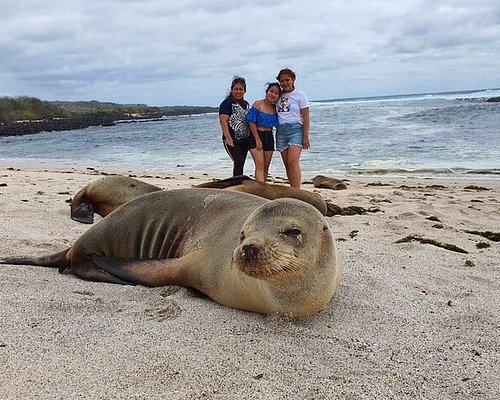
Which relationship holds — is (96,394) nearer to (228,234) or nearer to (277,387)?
(277,387)

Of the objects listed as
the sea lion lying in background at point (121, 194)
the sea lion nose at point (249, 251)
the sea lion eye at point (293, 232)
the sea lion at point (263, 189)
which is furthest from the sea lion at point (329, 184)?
the sea lion nose at point (249, 251)

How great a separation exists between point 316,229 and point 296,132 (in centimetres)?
440

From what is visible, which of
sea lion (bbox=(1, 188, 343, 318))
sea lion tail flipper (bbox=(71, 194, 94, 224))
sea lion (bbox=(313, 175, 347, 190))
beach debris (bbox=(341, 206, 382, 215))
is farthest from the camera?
sea lion (bbox=(313, 175, 347, 190))

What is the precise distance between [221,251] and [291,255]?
2.62 ft

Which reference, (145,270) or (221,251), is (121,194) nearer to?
(145,270)

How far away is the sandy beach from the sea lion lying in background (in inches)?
56.9

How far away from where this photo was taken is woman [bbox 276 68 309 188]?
7355 mm

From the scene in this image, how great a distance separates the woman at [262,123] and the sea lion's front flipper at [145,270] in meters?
3.79

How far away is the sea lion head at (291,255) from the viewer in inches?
109

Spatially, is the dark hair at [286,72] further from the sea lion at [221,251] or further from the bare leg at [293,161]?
the sea lion at [221,251]

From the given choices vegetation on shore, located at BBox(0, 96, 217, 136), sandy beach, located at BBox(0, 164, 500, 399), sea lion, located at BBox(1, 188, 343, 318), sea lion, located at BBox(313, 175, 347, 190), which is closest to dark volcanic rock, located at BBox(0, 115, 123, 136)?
vegetation on shore, located at BBox(0, 96, 217, 136)

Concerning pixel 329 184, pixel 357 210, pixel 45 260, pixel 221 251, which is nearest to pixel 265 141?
pixel 357 210

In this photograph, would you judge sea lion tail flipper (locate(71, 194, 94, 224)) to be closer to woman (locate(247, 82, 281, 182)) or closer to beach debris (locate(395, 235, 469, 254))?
woman (locate(247, 82, 281, 182))

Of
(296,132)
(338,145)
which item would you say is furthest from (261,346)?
(338,145)
